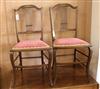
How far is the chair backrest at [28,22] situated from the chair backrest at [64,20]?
0.20 metres

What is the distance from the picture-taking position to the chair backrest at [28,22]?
2.40m

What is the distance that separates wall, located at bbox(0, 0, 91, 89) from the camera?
2.40 metres

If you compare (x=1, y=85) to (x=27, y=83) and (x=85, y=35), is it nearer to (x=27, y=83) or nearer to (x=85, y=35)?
(x=27, y=83)

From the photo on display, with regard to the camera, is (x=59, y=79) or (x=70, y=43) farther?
(x=59, y=79)

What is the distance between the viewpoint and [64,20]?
8.35 ft

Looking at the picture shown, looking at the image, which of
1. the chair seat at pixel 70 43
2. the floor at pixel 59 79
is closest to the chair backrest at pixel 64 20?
the chair seat at pixel 70 43

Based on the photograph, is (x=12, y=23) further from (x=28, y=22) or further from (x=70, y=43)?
(x=70, y=43)

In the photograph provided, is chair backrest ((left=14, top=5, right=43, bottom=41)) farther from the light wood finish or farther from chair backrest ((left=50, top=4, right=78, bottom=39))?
the light wood finish

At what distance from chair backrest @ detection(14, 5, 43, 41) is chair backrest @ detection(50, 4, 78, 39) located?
0.66 ft

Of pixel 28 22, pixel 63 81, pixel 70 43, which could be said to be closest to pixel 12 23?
pixel 28 22

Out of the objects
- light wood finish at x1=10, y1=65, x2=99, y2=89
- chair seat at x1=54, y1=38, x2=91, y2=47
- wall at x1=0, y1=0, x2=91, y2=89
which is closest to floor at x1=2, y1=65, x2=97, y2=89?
light wood finish at x1=10, y1=65, x2=99, y2=89

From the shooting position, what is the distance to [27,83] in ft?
7.01

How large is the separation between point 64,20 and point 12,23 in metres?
0.71

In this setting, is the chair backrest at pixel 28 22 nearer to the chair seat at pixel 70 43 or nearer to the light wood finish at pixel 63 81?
the chair seat at pixel 70 43
